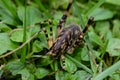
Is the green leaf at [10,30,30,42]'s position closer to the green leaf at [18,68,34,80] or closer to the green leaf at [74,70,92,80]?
the green leaf at [18,68,34,80]

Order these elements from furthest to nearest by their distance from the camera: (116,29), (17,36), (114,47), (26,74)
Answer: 1. (116,29)
2. (114,47)
3. (17,36)
4. (26,74)

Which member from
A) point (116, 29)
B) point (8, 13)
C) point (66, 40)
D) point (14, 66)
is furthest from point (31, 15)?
point (116, 29)

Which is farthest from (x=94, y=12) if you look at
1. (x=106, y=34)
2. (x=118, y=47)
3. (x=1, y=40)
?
(x=1, y=40)

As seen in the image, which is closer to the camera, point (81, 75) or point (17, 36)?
point (81, 75)

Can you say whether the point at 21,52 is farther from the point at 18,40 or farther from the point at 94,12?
the point at 94,12

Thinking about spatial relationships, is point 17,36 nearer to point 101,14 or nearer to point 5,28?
point 5,28

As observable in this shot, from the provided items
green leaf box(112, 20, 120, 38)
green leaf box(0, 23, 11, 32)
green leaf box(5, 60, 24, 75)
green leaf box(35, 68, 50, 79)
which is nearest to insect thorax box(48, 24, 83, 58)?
green leaf box(35, 68, 50, 79)
